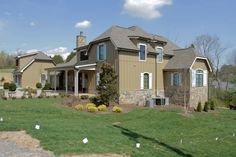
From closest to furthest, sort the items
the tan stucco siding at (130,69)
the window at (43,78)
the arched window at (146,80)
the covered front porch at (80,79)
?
1. the tan stucco siding at (130,69)
2. the arched window at (146,80)
3. the covered front porch at (80,79)
4. the window at (43,78)

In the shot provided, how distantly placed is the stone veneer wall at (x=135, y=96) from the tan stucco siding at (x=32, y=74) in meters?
20.2

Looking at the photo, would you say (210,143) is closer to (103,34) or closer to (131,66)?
(131,66)

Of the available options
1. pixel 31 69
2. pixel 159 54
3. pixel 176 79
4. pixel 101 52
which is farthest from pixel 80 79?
pixel 31 69

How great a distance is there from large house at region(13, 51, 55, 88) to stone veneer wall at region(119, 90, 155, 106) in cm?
2003

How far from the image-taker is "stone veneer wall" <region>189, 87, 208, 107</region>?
90.7 feet

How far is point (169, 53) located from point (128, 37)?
205 inches

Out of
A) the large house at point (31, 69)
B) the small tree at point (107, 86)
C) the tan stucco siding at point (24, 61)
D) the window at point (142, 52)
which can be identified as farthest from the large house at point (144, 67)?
the tan stucco siding at point (24, 61)

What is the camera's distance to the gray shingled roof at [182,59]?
90.6 feet

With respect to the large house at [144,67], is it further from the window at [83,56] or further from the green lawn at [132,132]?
the green lawn at [132,132]

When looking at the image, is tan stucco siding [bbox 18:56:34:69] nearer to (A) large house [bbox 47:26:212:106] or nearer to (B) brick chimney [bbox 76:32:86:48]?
(B) brick chimney [bbox 76:32:86:48]

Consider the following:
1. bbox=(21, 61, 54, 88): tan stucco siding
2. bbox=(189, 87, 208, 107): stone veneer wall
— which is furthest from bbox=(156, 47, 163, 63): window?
bbox=(21, 61, 54, 88): tan stucco siding

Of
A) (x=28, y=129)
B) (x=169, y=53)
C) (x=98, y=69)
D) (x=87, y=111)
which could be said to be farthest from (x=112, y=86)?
(x=28, y=129)

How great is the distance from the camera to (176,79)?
28.3 metres

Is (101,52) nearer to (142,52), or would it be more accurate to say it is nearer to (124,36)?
(124,36)
